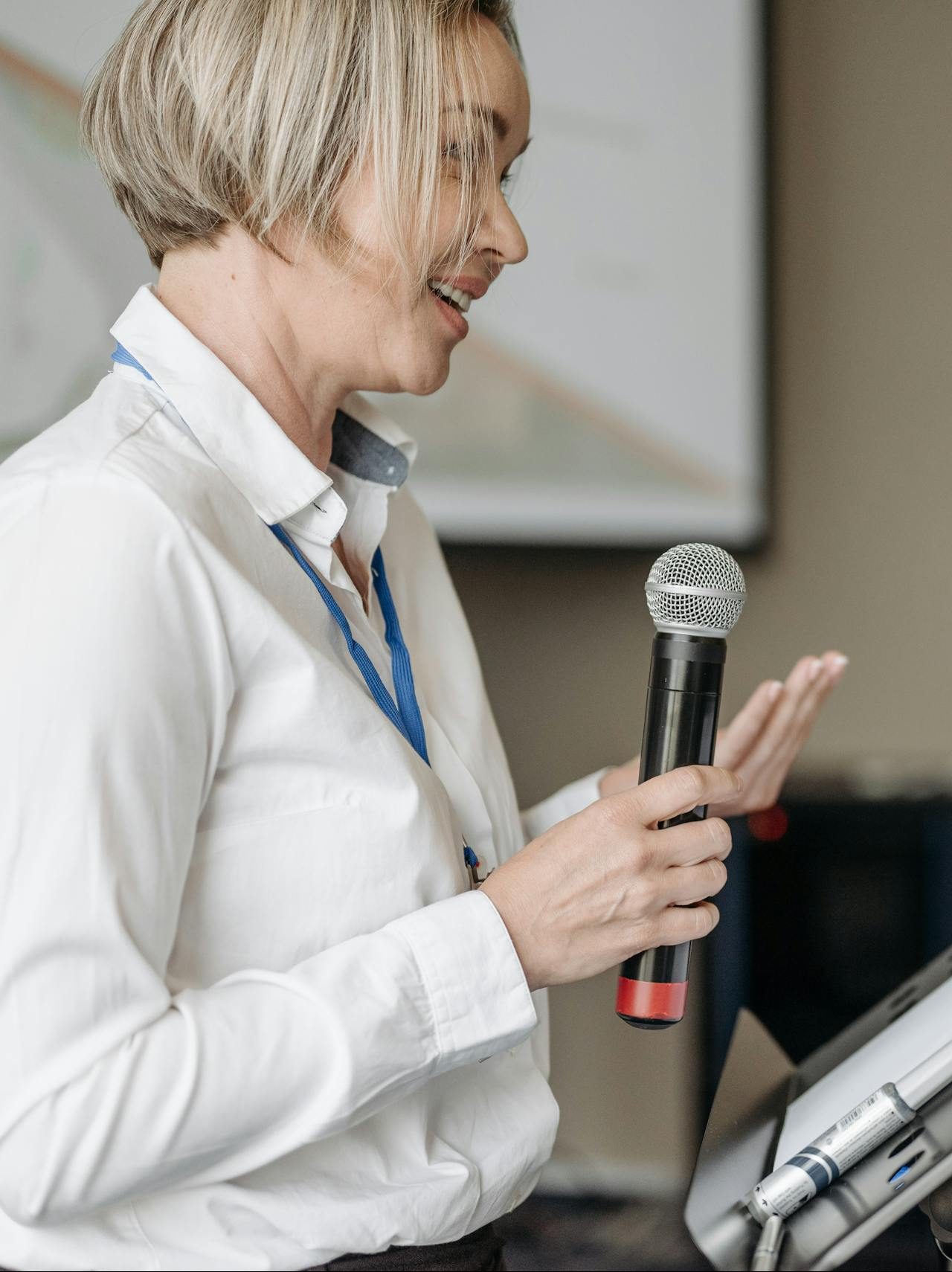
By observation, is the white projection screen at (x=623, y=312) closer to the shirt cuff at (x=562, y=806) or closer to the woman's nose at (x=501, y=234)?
the shirt cuff at (x=562, y=806)

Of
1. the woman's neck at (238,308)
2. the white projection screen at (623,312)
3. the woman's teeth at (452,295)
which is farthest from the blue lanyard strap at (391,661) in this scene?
the white projection screen at (623,312)

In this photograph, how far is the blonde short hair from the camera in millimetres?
870

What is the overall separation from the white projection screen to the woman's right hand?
1505 millimetres

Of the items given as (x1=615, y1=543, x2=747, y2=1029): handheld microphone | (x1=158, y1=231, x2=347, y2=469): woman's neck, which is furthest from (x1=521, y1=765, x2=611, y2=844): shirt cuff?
(x1=158, y1=231, x2=347, y2=469): woman's neck

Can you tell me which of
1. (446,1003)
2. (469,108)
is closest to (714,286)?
(469,108)

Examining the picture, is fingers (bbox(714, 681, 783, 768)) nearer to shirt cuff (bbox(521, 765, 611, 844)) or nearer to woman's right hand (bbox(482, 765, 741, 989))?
shirt cuff (bbox(521, 765, 611, 844))

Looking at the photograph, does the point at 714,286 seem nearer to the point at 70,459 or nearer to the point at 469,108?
the point at 469,108

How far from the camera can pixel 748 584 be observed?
7.82 feet

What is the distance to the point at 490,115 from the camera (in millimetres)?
960

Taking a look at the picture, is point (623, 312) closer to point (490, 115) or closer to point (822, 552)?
point (822, 552)

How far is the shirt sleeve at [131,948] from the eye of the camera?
65 cm

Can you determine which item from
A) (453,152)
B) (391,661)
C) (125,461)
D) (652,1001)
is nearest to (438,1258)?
→ (652,1001)

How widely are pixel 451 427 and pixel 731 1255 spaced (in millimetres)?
1742

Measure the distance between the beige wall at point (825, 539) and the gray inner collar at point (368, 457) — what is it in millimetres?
1159
